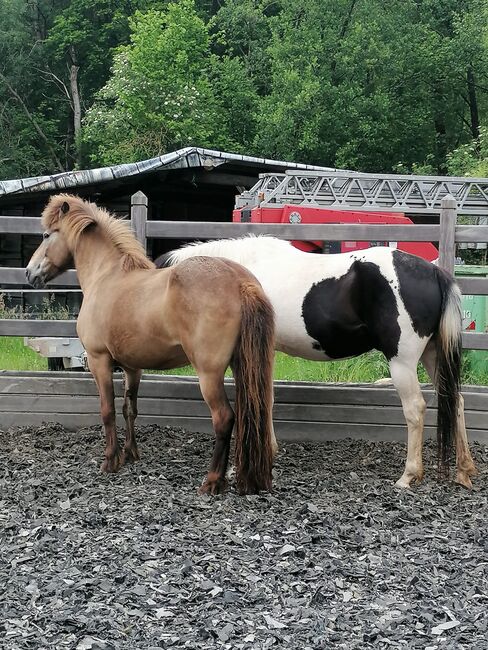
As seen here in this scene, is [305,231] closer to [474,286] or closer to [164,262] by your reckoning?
[164,262]

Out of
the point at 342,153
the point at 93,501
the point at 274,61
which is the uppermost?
the point at 274,61

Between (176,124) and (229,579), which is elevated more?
(176,124)

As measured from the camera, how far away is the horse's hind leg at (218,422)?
459cm

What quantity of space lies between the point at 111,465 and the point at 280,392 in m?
1.50

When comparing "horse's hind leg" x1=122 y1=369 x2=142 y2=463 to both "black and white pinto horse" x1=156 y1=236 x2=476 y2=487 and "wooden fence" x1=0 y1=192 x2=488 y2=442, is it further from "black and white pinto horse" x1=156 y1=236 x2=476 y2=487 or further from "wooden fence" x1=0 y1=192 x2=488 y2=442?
"black and white pinto horse" x1=156 y1=236 x2=476 y2=487

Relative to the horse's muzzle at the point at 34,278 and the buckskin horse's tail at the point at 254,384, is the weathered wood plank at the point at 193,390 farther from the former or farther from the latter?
the buckskin horse's tail at the point at 254,384

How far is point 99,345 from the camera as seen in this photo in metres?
5.14

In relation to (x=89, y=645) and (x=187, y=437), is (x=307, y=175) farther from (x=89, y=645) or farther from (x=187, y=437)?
(x=89, y=645)

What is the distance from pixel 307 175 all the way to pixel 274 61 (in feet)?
58.2

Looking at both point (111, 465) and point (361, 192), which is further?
point (361, 192)

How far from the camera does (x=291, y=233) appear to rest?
19.5 ft

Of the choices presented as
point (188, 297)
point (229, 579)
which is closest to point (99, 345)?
point (188, 297)

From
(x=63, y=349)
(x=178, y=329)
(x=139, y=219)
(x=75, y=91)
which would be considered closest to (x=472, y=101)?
(x=75, y=91)

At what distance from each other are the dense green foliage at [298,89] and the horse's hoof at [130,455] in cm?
2016
